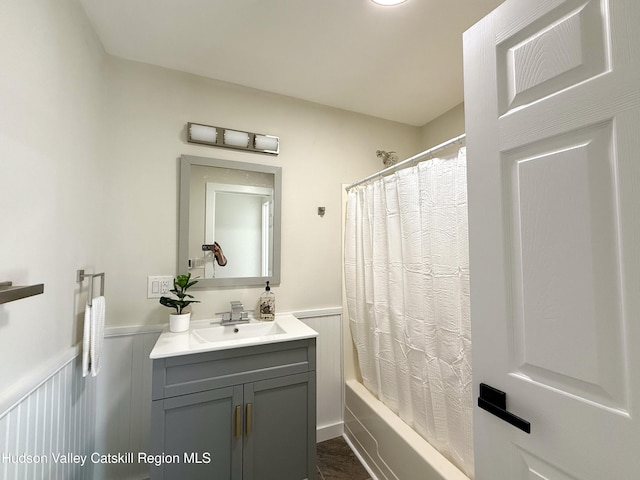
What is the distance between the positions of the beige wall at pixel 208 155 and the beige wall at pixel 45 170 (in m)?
0.16

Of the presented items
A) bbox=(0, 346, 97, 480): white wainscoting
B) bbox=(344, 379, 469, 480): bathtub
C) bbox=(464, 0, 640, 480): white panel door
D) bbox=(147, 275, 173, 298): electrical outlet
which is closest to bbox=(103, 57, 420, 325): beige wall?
bbox=(147, 275, 173, 298): electrical outlet

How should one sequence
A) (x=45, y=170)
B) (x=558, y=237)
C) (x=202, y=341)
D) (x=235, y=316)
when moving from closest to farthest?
1. (x=558, y=237)
2. (x=45, y=170)
3. (x=202, y=341)
4. (x=235, y=316)

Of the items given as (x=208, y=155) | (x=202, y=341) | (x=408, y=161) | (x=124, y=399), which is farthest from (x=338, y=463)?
(x=208, y=155)

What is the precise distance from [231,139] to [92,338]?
1.31m

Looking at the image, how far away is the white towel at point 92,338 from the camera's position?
48.3 inches

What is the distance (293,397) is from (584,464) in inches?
46.8

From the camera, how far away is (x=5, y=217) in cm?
82

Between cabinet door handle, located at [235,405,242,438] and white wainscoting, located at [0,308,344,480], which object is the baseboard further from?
cabinet door handle, located at [235,405,242,438]

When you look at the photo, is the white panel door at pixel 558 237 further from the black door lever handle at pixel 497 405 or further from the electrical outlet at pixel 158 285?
the electrical outlet at pixel 158 285

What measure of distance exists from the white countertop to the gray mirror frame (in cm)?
25

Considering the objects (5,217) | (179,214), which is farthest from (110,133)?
(5,217)

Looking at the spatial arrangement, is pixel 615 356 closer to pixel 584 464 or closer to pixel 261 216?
pixel 584 464

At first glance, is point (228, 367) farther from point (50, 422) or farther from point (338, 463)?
point (338, 463)

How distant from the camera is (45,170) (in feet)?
3.31
